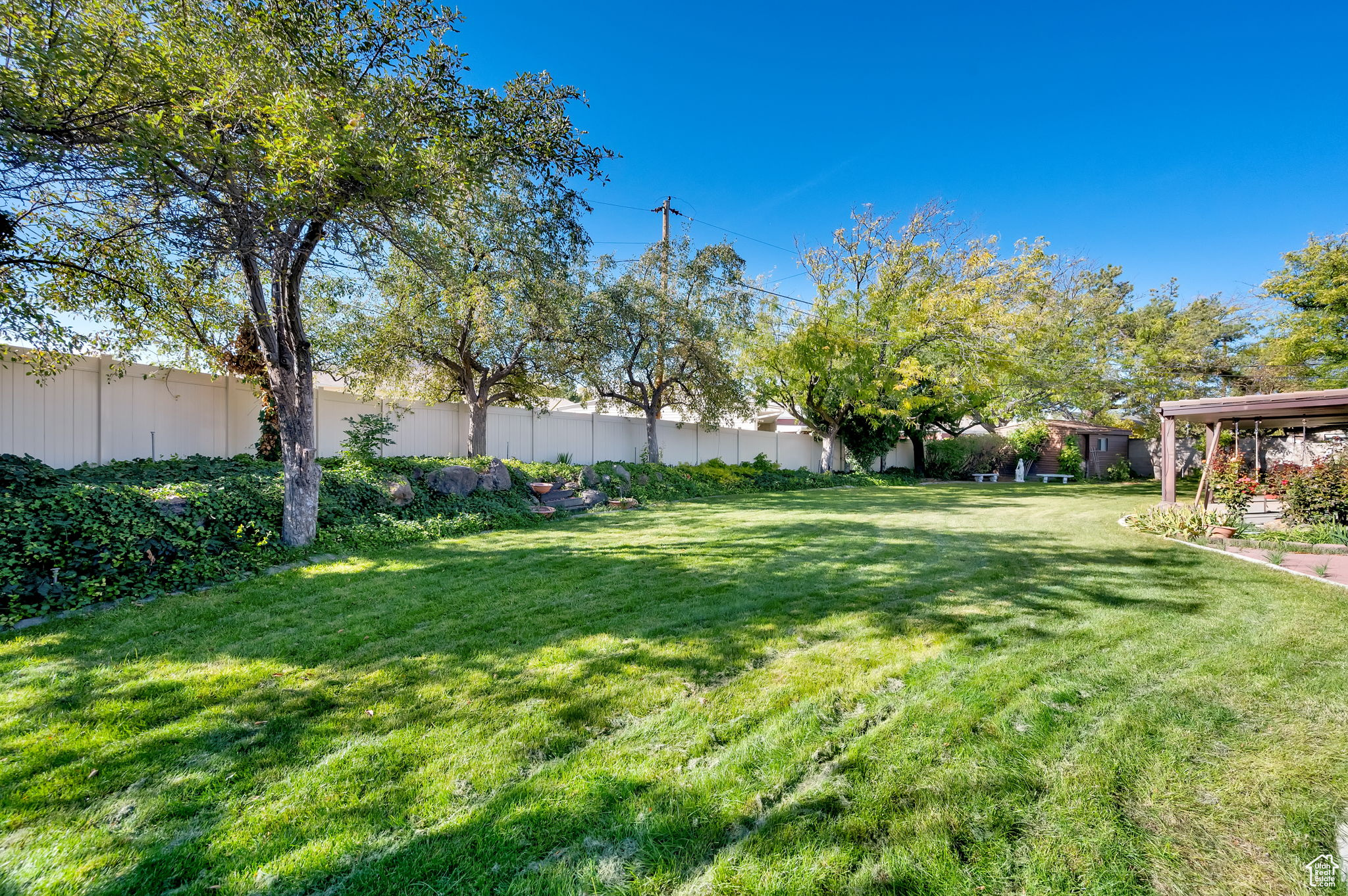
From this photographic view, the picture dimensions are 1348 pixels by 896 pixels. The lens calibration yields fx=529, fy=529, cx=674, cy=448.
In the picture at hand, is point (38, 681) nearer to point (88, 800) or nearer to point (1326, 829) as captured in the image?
point (88, 800)

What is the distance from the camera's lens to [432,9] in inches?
195

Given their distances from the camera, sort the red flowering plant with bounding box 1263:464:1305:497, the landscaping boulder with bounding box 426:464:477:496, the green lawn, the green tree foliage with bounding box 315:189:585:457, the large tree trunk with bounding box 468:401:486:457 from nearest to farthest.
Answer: the green lawn < the green tree foliage with bounding box 315:189:585:457 < the red flowering plant with bounding box 1263:464:1305:497 < the landscaping boulder with bounding box 426:464:477:496 < the large tree trunk with bounding box 468:401:486:457

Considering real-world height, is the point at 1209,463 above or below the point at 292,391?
below

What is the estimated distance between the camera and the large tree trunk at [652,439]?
14.6 meters

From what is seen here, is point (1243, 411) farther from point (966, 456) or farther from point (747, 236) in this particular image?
point (966, 456)

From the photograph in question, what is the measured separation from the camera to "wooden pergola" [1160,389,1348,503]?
713 cm

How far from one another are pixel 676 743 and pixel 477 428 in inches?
395

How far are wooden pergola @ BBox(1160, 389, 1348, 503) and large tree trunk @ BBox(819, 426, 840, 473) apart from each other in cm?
935

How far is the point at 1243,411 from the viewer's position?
786 centimetres

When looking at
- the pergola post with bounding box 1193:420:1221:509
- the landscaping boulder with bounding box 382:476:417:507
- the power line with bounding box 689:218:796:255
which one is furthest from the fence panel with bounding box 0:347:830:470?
the pergola post with bounding box 1193:420:1221:509

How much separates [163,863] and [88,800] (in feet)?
1.92

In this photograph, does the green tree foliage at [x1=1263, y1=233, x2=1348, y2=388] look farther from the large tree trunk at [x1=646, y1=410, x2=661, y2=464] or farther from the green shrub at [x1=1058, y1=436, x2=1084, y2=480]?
the large tree trunk at [x1=646, y1=410, x2=661, y2=464]

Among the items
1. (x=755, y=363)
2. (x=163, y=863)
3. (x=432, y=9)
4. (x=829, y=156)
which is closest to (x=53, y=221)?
(x=432, y=9)

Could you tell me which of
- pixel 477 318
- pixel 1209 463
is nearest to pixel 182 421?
pixel 477 318
